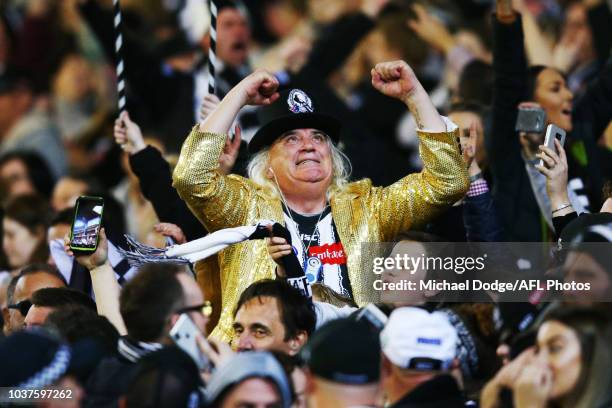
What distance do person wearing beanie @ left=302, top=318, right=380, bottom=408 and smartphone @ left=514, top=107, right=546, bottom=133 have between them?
274cm

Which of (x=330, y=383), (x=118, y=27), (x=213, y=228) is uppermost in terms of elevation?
(x=118, y=27)

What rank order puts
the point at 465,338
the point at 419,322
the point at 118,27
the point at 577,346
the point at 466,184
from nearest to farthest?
the point at 577,346 < the point at 419,322 < the point at 465,338 < the point at 466,184 < the point at 118,27

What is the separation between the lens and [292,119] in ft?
24.6

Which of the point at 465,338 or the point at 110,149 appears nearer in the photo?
the point at 465,338

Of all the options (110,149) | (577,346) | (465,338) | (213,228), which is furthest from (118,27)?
(110,149)

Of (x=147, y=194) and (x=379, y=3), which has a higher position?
(x=379, y=3)

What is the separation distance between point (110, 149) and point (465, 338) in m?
7.23

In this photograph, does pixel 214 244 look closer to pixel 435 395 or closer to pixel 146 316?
pixel 146 316

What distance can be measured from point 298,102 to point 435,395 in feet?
7.85

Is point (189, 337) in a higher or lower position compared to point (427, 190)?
lower

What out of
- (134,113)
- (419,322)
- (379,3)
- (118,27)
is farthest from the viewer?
(134,113)

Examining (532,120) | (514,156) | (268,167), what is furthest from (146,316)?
(514,156)

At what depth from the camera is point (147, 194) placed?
8.29 m

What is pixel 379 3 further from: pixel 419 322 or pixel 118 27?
pixel 419 322
